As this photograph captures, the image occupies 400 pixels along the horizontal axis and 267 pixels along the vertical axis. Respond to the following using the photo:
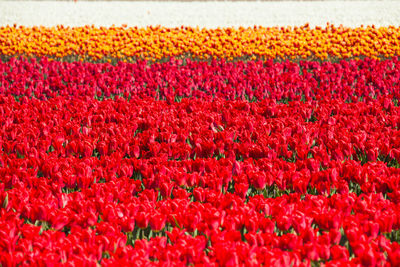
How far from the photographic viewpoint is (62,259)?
2.27 m

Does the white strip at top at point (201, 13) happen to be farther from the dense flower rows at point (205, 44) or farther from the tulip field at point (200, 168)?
the tulip field at point (200, 168)

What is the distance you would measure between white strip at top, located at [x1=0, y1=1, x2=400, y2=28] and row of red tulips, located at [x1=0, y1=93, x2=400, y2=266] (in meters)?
11.2

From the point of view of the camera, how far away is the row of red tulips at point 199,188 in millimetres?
2314

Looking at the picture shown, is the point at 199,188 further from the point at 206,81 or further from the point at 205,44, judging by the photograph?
the point at 205,44

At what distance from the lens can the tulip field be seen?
2355 mm

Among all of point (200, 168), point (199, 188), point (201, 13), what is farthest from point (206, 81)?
point (201, 13)

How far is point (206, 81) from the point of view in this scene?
7703 mm

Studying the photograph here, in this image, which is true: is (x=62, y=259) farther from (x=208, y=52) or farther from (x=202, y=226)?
(x=208, y=52)

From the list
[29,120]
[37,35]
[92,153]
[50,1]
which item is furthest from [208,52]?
[50,1]

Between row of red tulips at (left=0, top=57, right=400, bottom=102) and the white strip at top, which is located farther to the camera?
the white strip at top

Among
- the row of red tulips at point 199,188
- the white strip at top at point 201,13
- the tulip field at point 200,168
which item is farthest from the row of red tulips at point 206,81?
the white strip at top at point 201,13

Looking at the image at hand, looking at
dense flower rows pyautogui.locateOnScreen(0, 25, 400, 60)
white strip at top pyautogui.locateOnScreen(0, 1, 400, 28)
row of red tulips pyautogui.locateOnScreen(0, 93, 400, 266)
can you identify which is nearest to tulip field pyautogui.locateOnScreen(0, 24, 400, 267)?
row of red tulips pyautogui.locateOnScreen(0, 93, 400, 266)

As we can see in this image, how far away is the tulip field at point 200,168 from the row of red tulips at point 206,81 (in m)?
0.03

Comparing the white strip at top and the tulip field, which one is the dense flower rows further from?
the white strip at top
